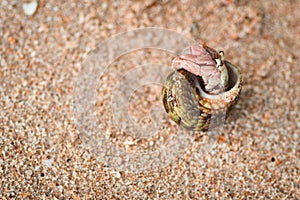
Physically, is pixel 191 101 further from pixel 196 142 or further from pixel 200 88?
pixel 196 142

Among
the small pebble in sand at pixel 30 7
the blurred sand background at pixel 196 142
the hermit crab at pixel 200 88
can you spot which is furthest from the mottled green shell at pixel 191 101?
the small pebble in sand at pixel 30 7

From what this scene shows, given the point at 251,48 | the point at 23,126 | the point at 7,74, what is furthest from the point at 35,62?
the point at 251,48

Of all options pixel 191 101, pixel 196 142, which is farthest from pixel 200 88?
pixel 196 142

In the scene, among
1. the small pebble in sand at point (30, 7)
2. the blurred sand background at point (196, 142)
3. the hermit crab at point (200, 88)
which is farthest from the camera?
the small pebble in sand at point (30, 7)

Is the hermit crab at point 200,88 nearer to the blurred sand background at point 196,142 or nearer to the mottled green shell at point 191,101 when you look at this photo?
the mottled green shell at point 191,101

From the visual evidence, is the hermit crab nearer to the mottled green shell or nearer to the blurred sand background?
the mottled green shell

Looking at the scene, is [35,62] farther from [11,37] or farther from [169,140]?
[169,140]
